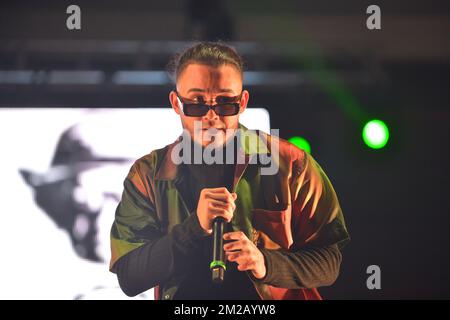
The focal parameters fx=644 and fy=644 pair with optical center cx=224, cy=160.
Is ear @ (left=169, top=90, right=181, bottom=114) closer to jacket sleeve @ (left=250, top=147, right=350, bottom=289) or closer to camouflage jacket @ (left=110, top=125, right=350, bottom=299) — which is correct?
camouflage jacket @ (left=110, top=125, right=350, bottom=299)

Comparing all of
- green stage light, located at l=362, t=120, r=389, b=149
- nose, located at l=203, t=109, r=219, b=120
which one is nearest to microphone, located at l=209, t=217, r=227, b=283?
nose, located at l=203, t=109, r=219, b=120

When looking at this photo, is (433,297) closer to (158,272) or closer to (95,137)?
(158,272)

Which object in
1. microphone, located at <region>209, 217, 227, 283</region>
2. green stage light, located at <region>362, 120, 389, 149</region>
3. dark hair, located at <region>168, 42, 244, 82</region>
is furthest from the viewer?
green stage light, located at <region>362, 120, 389, 149</region>

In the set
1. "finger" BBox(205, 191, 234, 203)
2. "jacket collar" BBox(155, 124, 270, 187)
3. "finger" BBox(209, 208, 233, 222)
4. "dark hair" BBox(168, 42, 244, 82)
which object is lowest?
"finger" BBox(209, 208, 233, 222)

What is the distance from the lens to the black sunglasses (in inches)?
101

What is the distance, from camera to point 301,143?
106 inches

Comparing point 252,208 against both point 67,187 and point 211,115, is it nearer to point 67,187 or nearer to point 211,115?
point 211,115

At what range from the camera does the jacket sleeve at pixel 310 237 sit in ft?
8.30

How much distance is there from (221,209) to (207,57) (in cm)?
62

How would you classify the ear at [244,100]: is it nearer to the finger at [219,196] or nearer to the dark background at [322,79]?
the dark background at [322,79]

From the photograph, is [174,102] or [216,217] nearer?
[216,217]

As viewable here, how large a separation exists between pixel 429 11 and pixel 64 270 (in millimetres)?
1907

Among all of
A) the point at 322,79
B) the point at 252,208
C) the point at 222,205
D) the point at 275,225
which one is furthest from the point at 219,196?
the point at 322,79

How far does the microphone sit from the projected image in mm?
269
